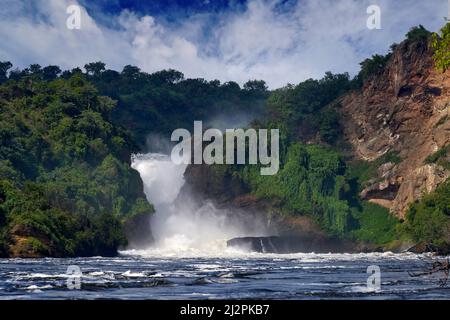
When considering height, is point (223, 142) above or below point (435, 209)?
above

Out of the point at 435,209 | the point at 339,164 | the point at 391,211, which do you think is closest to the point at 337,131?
the point at 339,164

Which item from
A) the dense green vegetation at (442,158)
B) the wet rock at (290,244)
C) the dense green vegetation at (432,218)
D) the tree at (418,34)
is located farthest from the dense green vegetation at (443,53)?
the tree at (418,34)

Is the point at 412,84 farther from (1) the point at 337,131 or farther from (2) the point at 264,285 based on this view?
(2) the point at 264,285

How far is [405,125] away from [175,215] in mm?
42913

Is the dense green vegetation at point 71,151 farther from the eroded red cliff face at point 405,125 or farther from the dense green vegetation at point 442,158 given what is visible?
the dense green vegetation at point 442,158

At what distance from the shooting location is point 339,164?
551 ft

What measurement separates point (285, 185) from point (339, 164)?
1024 centimetres

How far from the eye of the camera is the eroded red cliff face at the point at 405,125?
155 metres

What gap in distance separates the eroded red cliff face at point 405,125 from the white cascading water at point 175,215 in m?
24.1

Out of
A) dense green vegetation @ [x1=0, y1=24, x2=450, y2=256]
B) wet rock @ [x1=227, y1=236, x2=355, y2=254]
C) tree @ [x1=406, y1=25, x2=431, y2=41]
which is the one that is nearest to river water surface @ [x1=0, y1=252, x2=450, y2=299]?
dense green vegetation @ [x1=0, y1=24, x2=450, y2=256]

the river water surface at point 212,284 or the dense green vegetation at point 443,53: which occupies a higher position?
the dense green vegetation at point 443,53

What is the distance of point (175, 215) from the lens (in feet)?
525
